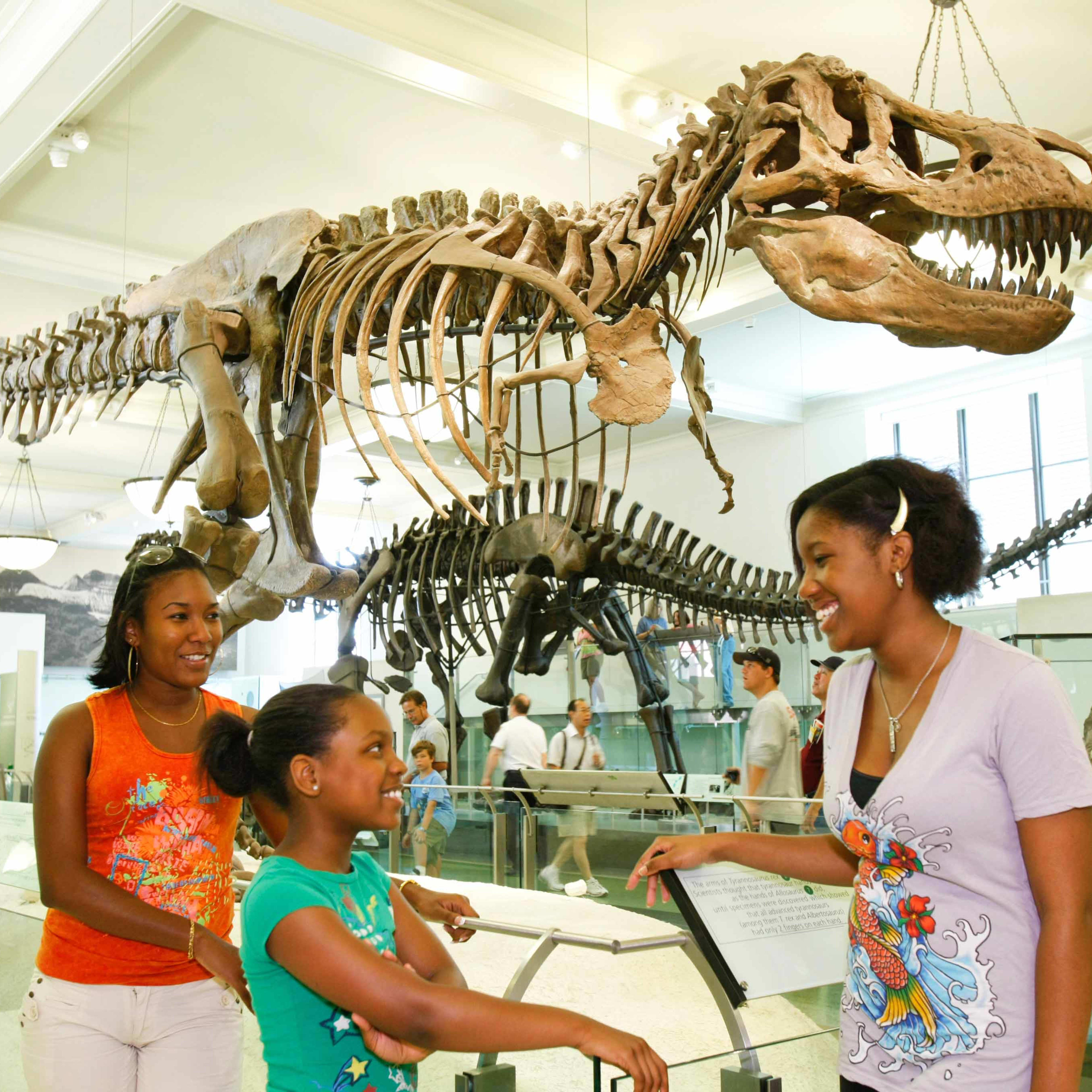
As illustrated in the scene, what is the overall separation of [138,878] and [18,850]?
1785mm

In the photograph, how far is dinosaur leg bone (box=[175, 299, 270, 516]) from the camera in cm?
360

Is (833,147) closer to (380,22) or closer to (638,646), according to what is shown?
(380,22)

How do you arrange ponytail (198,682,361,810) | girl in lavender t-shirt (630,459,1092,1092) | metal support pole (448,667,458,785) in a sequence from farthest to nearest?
1. metal support pole (448,667,458,785)
2. ponytail (198,682,361,810)
3. girl in lavender t-shirt (630,459,1092,1092)

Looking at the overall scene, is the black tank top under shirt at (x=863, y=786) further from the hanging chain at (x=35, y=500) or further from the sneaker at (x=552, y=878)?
the hanging chain at (x=35, y=500)

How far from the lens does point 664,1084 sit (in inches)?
54.8

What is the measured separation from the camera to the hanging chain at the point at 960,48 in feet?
18.4

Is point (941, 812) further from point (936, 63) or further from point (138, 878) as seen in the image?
point (936, 63)

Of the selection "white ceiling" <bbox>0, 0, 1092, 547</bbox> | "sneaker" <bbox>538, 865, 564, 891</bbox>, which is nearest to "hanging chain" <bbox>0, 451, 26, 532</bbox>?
"white ceiling" <bbox>0, 0, 1092, 547</bbox>

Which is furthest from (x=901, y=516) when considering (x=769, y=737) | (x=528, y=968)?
(x=769, y=737)

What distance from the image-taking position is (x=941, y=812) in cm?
143

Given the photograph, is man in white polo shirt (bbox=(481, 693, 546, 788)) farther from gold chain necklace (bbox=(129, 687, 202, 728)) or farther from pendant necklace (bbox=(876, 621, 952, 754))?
pendant necklace (bbox=(876, 621, 952, 754))

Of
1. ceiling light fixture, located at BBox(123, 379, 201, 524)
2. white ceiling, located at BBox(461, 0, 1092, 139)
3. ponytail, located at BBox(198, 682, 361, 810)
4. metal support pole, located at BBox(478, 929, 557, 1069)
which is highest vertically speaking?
white ceiling, located at BBox(461, 0, 1092, 139)

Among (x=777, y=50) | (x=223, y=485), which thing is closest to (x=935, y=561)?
(x=223, y=485)

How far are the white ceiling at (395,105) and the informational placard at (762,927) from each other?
4602 mm
